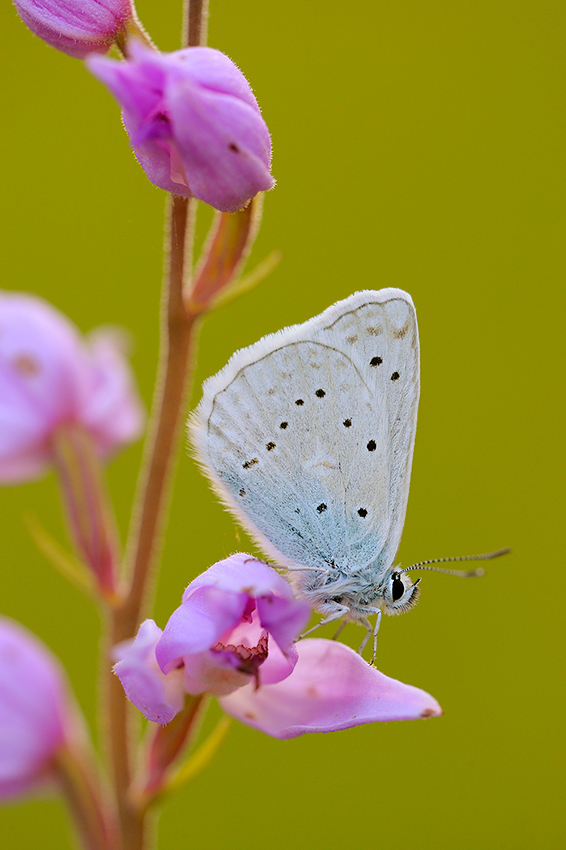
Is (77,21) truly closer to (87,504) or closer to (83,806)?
(87,504)

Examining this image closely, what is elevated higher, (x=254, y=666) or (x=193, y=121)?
(x=193, y=121)

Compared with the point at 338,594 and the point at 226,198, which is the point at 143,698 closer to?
the point at 338,594

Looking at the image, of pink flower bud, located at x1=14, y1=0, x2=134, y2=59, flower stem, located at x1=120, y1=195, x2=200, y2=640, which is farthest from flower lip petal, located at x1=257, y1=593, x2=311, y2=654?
pink flower bud, located at x1=14, y1=0, x2=134, y2=59

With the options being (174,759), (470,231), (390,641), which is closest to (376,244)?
(470,231)

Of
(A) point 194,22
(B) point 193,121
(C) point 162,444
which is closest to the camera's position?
(B) point 193,121

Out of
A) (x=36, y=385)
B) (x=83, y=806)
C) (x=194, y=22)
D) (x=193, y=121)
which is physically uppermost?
(x=194, y=22)

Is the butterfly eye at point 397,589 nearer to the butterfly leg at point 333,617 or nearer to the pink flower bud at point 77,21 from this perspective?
the butterfly leg at point 333,617

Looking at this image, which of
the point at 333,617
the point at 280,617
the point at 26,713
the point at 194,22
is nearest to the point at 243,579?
the point at 280,617

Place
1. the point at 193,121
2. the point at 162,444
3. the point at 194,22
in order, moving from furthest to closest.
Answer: the point at 162,444 → the point at 194,22 → the point at 193,121
